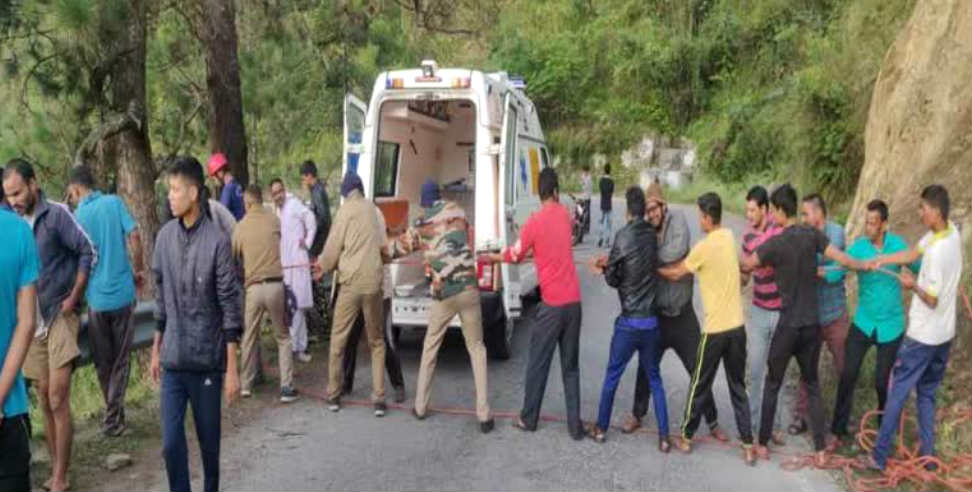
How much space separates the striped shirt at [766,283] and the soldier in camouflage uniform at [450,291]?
208 cm

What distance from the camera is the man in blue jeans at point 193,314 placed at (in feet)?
15.0

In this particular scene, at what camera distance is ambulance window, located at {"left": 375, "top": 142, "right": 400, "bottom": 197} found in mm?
9191

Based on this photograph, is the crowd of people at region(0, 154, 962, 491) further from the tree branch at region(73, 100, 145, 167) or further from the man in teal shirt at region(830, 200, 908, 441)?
the tree branch at region(73, 100, 145, 167)

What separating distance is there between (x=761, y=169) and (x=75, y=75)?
2664cm

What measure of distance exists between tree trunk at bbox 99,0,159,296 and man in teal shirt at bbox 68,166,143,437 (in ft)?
8.10

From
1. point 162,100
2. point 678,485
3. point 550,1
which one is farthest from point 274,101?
point 550,1

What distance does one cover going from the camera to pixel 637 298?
6164 millimetres

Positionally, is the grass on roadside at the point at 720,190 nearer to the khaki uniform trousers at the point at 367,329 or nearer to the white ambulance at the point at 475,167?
the white ambulance at the point at 475,167

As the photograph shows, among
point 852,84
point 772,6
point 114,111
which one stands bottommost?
point 114,111

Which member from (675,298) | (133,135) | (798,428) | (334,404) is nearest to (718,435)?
(798,428)

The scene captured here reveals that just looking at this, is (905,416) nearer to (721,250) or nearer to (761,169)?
(721,250)

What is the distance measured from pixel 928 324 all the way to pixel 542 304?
2.58 meters

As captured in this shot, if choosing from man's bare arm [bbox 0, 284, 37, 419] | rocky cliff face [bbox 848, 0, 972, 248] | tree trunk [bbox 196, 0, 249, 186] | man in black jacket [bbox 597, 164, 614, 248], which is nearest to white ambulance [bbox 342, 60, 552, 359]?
tree trunk [bbox 196, 0, 249, 186]

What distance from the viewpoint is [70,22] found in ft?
22.8
